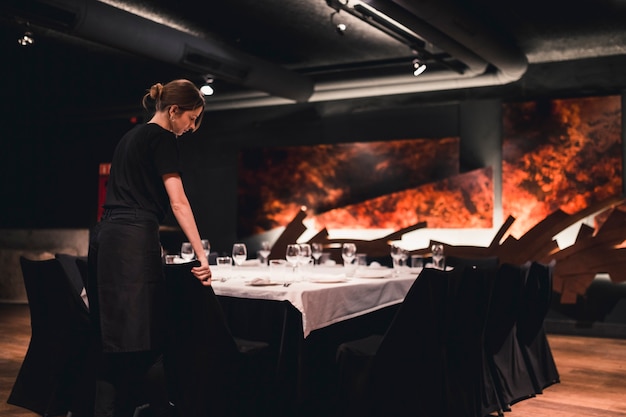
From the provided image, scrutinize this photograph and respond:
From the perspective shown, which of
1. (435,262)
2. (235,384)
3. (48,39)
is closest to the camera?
(235,384)

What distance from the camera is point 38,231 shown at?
10.2m

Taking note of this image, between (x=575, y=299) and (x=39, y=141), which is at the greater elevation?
(x=39, y=141)

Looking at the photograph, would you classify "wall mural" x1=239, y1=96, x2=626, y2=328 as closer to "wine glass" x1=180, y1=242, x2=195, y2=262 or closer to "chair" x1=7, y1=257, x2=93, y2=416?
"wine glass" x1=180, y1=242, x2=195, y2=262

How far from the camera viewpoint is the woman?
2.60 m

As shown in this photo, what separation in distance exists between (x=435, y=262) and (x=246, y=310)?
4.49 ft

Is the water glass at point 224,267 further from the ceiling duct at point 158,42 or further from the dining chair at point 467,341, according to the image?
the ceiling duct at point 158,42

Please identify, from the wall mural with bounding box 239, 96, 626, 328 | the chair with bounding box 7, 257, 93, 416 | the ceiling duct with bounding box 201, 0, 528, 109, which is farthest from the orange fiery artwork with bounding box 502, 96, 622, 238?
the chair with bounding box 7, 257, 93, 416

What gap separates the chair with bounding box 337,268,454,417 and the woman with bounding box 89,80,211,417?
0.89 m

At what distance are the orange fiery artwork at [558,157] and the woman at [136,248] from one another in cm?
537

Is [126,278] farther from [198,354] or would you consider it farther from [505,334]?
[505,334]

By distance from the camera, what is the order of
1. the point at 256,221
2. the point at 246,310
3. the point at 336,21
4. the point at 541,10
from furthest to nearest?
the point at 256,221
the point at 336,21
the point at 541,10
the point at 246,310

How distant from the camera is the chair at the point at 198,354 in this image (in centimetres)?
286

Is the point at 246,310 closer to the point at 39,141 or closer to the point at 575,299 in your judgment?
the point at 575,299

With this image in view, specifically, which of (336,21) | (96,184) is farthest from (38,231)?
(336,21)
